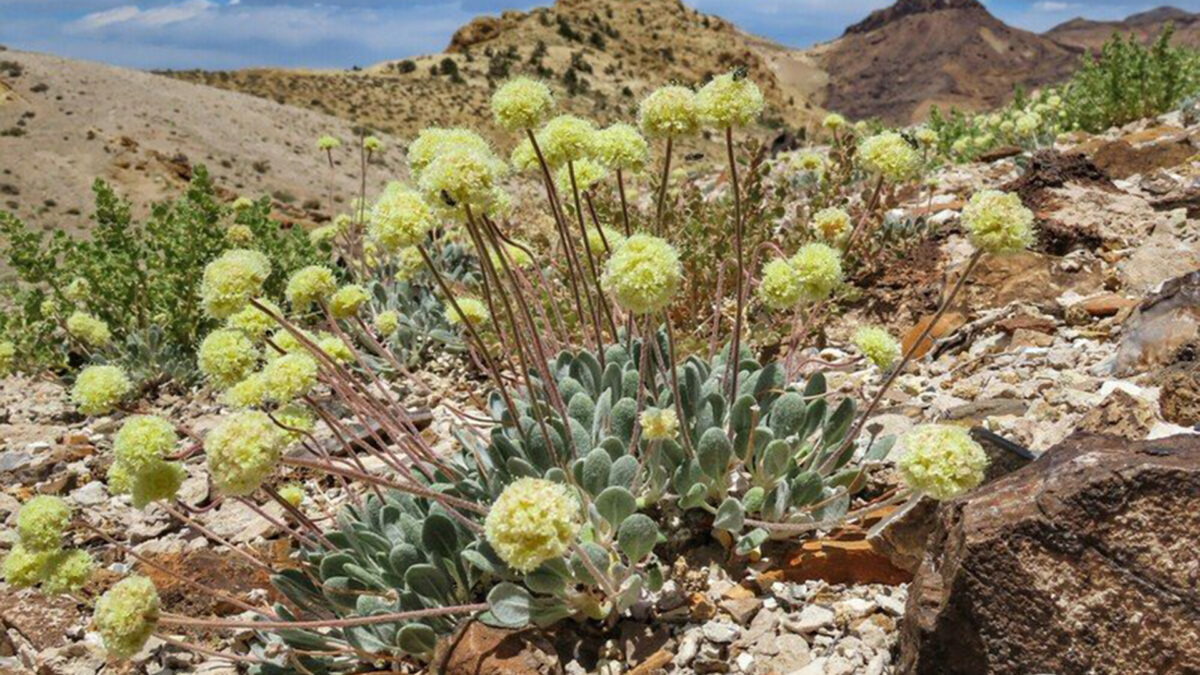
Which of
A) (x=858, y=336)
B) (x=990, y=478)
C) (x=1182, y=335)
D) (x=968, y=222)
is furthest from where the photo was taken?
(x=1182, y=335)

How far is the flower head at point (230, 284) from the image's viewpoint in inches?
121

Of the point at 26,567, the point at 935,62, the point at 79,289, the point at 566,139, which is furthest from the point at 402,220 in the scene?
the point at 935,62

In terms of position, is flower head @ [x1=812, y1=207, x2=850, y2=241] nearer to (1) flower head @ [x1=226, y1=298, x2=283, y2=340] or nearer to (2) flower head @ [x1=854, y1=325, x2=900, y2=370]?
(2) flower head @ [x1=854, y1=325, x2=900, y2=370]

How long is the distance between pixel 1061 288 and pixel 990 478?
3.14 meters

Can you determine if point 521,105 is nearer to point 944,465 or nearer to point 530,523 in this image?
point 530,523

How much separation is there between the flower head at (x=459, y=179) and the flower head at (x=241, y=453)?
34.0 inches

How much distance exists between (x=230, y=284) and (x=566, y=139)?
4.21ft

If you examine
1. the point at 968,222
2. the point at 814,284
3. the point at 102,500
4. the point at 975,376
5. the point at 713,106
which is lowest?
the point at 102,500

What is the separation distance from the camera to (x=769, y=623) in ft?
10.4

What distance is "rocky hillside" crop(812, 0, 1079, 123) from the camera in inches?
3883

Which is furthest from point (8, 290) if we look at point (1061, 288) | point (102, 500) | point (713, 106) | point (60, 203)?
point (60, 203)

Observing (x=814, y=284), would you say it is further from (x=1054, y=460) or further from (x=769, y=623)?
(x=769, y=623)

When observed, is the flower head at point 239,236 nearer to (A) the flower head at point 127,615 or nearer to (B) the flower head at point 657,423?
(A) the flower head at point 127,615

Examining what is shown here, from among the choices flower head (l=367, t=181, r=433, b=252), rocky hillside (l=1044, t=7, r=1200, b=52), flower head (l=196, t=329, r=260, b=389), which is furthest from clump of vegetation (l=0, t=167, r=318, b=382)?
rocky hillside (l=1044, t=7, r=1200, b=52)
